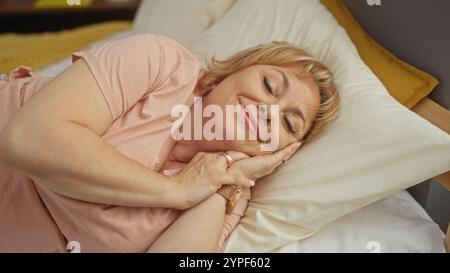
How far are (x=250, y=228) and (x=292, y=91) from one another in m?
0.26

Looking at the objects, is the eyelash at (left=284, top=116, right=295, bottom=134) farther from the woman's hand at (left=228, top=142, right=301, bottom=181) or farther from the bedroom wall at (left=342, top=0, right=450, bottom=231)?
the bedroom wall at (left=342, top=0, right=450, bottom=231)

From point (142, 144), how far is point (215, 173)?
0.14 m

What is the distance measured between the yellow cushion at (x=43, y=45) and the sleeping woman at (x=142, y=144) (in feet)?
1.60

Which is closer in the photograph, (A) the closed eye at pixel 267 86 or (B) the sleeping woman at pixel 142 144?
(B) the sleeping woman at pixel 142 144

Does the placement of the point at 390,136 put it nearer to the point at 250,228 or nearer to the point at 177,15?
the point at 250,228

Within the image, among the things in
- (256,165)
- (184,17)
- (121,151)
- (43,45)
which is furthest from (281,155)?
(43,45)

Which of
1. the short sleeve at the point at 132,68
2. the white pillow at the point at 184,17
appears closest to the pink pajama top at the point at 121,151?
the short sleeve at the point at 132,68

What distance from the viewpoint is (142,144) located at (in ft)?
2.43

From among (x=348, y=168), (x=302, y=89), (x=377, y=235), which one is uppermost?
(x=302, y=89)

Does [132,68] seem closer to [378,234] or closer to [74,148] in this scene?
[74,148]

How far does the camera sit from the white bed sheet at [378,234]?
76cm

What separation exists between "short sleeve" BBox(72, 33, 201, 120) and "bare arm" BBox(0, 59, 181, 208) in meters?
0.02

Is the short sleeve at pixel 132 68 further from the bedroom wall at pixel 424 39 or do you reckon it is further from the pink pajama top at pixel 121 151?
the bedroom wall at pixel 424 39
